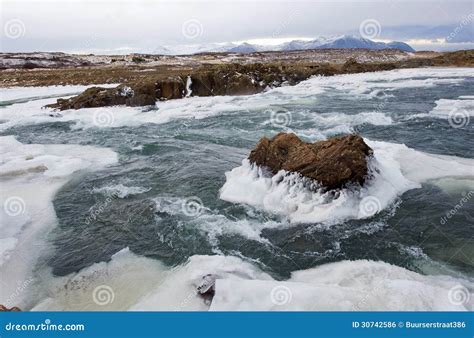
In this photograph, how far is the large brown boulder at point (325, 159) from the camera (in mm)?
10594

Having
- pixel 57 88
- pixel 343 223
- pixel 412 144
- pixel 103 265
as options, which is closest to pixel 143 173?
pixel 103 265

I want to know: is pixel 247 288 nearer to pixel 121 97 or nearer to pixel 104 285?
pixel 104 285

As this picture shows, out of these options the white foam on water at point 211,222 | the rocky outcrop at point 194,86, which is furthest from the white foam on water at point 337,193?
the rocky outcrop at point 194,86

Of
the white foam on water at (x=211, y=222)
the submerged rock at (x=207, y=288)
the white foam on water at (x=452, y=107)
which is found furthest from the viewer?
the white foam on water at (x=452, y=107)

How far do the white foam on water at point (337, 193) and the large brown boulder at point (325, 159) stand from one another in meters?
0.27

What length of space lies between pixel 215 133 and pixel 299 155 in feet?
29.9

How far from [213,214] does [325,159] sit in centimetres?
353

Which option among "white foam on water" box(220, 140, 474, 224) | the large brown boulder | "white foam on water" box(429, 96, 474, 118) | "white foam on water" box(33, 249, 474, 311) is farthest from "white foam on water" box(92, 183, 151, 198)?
"white foam on water" box(429, 96, 474, 118)

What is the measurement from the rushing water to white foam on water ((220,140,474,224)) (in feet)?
0.13

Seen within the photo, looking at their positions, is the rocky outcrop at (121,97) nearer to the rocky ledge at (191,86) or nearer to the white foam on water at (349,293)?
the rocky ledge at (191,86)

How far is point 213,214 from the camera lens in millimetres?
10594

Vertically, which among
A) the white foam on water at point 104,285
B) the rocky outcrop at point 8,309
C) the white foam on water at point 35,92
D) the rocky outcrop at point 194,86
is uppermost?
the rocky outcrop at point 194,86

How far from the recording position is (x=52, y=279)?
8.32 meters

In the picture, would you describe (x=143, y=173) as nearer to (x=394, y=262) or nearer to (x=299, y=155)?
(x=299, y=155)
